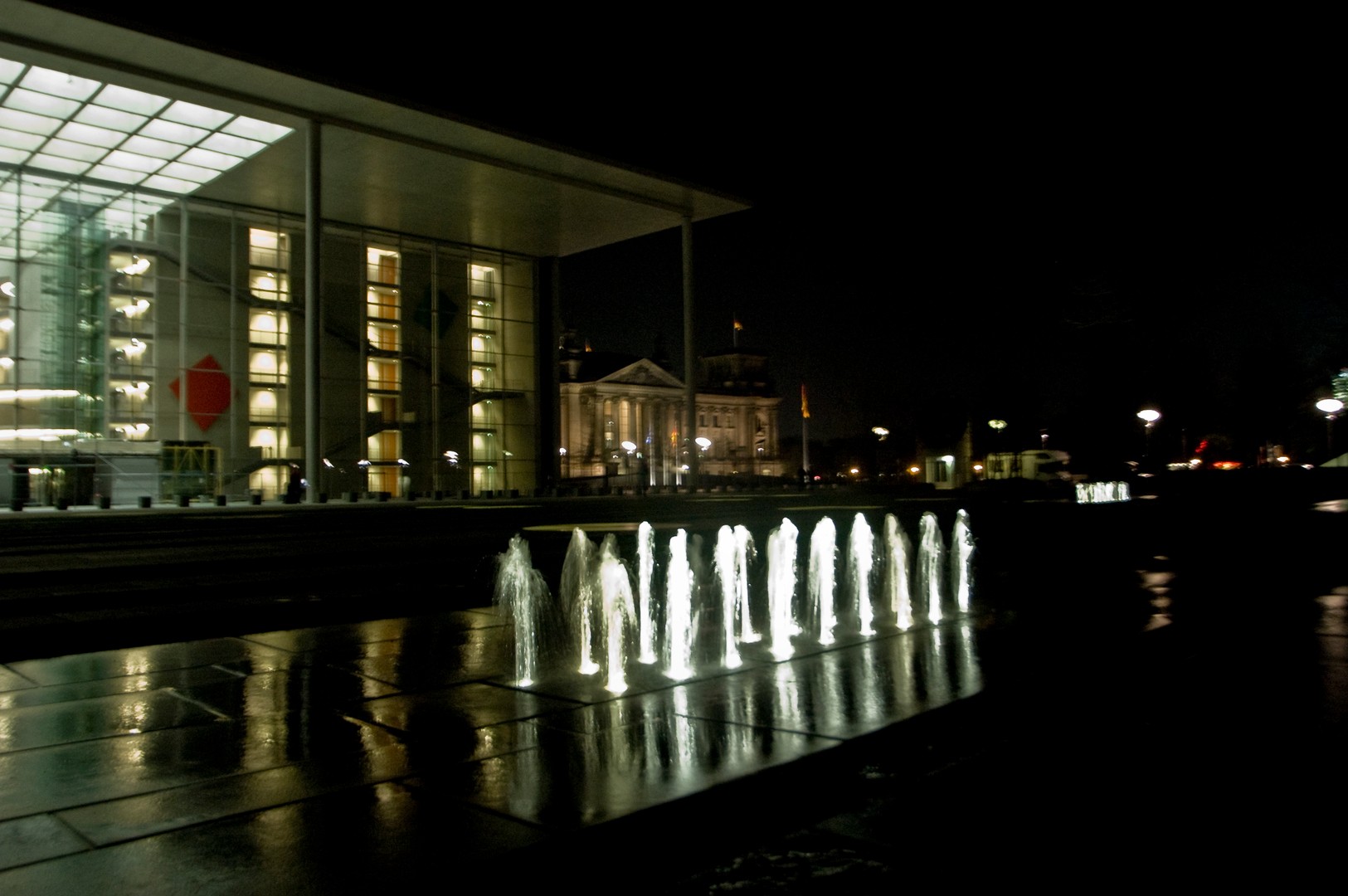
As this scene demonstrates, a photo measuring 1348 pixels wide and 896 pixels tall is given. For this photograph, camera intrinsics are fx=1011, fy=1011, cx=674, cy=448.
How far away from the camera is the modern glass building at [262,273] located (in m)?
28.9

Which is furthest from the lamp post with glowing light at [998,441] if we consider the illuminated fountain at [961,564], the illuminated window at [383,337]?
the illuminated fountain at [961,564]

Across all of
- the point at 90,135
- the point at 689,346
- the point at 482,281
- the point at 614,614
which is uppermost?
the point at 90,135

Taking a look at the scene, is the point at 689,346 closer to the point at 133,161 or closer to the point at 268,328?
the point at 268,328

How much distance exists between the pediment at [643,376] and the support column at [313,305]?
85967mm

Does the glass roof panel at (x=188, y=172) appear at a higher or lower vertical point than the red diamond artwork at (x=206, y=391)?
higher

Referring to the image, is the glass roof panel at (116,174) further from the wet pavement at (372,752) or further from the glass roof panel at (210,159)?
the wet pavement at (372,752)

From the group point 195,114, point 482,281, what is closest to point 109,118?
point 195,114

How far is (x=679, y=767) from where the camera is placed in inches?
189

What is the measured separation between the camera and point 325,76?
92.3ft

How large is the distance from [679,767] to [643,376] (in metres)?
117

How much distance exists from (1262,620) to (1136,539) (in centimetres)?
712

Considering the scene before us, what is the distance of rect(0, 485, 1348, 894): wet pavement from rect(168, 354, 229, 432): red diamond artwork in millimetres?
30119

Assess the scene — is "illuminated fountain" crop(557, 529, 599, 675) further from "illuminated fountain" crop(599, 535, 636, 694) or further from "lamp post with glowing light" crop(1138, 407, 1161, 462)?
"lamp post with glowing light" crop(1138, 407, 1161, 462)

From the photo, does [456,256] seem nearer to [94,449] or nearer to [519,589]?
[94,449]
